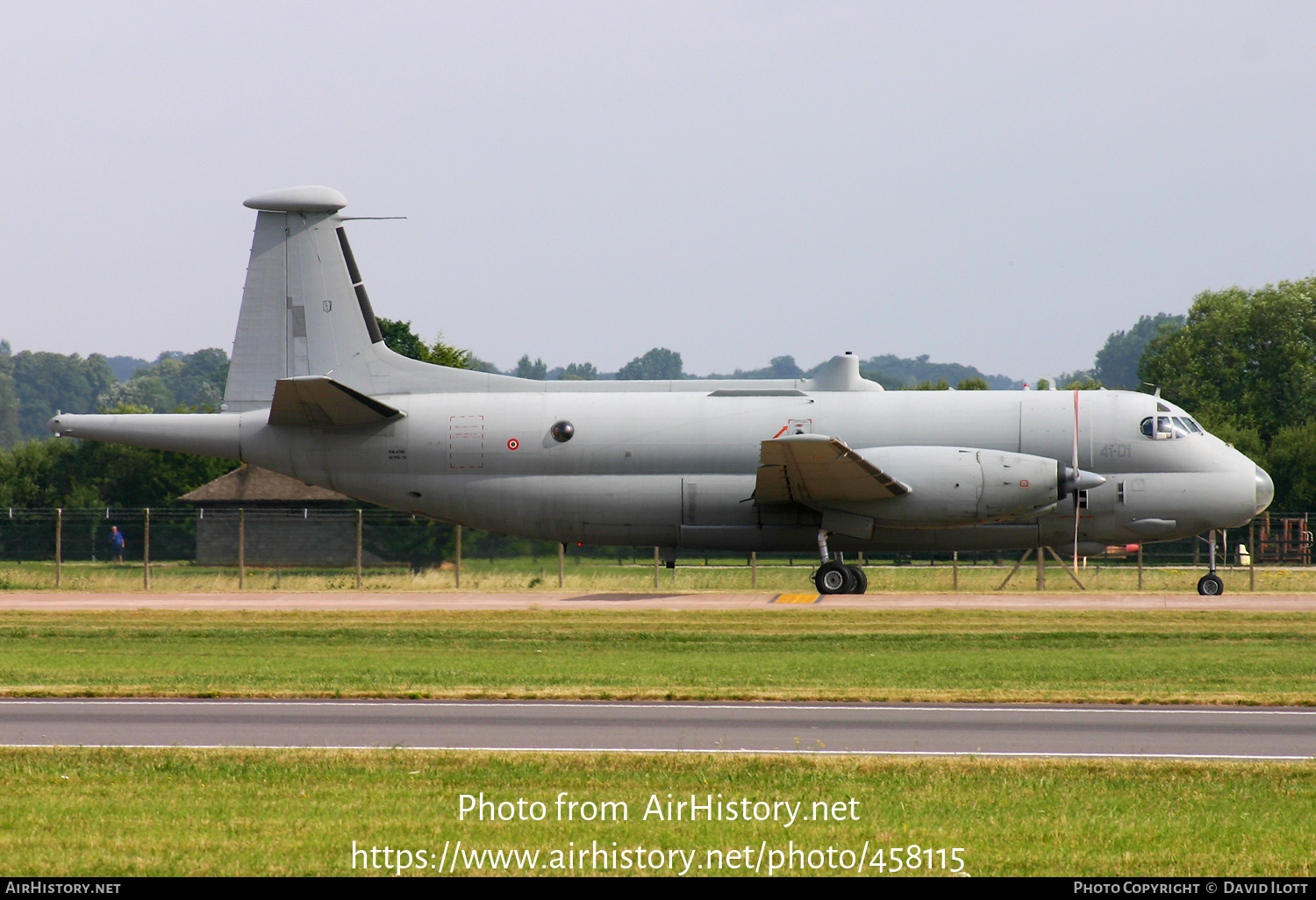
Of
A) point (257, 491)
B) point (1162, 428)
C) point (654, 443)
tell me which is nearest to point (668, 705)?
point (654, 443)

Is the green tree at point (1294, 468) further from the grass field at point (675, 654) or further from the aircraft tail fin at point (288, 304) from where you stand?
the aircraft tail fin at point (288, 304)

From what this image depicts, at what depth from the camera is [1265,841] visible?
26.3 feet

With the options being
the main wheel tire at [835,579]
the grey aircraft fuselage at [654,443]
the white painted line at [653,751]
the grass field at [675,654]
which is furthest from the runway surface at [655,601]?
the white painted line at [653,751]

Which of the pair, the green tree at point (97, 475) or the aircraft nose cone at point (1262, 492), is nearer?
the aircraft nose cone at point (1262, 492)

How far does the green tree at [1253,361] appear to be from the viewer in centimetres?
7044

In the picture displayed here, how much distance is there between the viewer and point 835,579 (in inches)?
1121

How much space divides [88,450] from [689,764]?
6996 centimetres

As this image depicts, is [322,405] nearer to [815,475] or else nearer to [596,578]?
[815,475]

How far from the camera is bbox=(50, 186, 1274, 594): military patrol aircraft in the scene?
2703 cm

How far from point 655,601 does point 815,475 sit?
16.3 feet

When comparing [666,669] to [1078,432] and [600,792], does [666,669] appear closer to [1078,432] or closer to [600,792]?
[600,792]

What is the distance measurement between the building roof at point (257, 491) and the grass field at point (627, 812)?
4219 cm

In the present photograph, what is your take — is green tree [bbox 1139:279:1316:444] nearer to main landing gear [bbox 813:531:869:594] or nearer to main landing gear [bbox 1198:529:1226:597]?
main landing gear [bbox 1198:529:1226:597]
